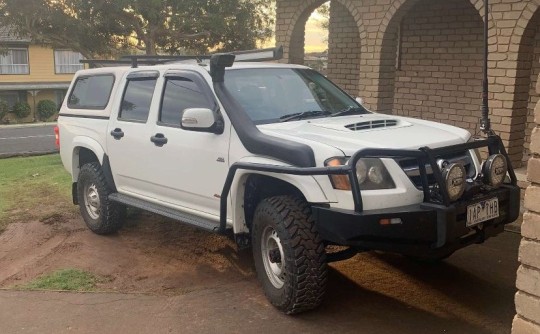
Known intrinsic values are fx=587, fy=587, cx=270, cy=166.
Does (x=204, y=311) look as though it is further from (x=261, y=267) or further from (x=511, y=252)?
(x=511, y=252)

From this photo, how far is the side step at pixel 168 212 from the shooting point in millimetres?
5098

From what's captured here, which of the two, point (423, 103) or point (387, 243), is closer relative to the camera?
point (387, 243)

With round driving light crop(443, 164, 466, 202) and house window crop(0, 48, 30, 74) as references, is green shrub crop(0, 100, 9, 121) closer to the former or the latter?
house window crop(0, 48, 30, 74)

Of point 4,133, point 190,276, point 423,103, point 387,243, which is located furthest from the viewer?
point 4,133

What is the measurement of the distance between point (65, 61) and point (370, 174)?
1589 inches

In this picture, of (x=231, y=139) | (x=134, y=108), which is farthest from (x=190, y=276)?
(x=134, y=108)

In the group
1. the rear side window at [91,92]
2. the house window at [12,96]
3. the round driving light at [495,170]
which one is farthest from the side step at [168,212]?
the house window at [12,96]

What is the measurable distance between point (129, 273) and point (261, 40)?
34.8 feet

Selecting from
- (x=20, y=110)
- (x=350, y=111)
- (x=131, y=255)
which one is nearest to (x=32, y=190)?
(x=131, y=255)

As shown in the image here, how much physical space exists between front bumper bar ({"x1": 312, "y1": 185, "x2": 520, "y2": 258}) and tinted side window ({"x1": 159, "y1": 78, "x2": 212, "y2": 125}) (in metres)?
1.89

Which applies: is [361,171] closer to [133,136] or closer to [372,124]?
[372,124]

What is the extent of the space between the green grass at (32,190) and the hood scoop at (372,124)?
4616 mm

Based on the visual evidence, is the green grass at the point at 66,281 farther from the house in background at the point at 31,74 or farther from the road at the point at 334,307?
the house in background at the point at 31,74

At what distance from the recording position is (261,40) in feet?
49.9
